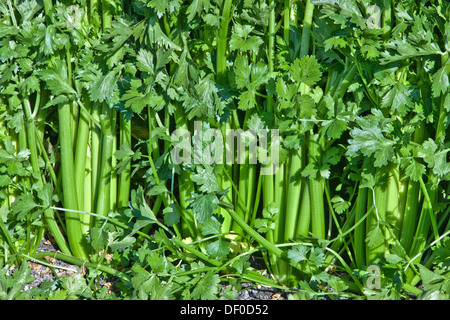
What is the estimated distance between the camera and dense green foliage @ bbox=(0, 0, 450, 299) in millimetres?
1874

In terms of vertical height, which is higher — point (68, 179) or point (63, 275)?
point (68, 179)

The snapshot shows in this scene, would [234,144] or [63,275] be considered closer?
[234,144]

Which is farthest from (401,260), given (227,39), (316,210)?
(227,39)

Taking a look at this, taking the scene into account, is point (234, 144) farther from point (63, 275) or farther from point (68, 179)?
point (63, 275)

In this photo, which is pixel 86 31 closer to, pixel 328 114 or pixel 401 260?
pixel 328 114

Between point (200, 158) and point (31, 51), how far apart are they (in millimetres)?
972

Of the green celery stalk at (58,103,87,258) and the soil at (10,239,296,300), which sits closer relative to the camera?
the soil at (10,239,296,300)

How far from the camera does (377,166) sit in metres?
1.85

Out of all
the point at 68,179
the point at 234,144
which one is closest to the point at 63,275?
the point at 68,179

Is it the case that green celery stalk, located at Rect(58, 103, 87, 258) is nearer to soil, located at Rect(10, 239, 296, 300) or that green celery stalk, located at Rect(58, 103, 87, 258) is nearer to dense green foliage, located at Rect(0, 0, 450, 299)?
dense green foliage, located at Rect(0, 0, 450, 299)

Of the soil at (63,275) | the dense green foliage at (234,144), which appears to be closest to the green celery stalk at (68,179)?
the dense green foliage at (234,144)

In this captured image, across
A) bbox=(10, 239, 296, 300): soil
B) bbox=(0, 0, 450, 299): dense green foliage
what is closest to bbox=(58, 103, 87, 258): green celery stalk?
bbox=(0, 0, 450, 299): dense green foliage

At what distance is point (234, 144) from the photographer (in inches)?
84.1

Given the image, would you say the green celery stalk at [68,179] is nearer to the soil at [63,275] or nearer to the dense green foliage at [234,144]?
the dense green foliage at [234,144]
